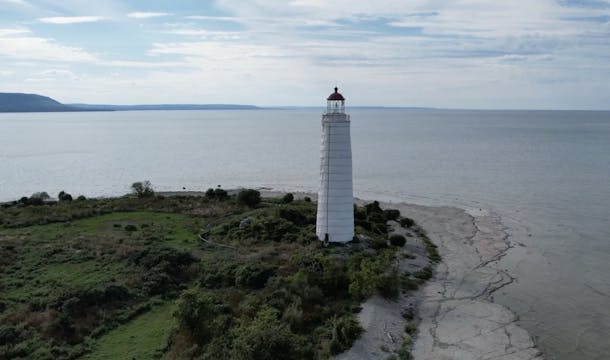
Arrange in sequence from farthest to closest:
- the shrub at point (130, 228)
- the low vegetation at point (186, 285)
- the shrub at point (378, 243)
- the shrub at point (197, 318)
Answer: the shrub at point (130, 228) → the shrub at point (378, 243) → the shrub at point (197, 318) → the low vegetation at point (186, 285)

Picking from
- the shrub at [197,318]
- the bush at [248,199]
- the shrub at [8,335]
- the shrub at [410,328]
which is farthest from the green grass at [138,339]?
the bush at [248,199]

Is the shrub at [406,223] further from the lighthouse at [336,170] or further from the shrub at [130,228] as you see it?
the shrub at [130,228]

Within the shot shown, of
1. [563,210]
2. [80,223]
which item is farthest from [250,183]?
[563,210]

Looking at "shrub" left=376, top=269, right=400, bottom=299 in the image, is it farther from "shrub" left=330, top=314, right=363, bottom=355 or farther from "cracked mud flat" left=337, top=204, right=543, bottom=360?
"shrub" left=330, top=314, right=363, bottom=355

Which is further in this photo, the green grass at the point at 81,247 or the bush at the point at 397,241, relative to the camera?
the bush at the point at 397,241

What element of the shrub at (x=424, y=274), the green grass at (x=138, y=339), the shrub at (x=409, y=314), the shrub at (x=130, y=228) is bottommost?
the shrub at (x=409, y=314)

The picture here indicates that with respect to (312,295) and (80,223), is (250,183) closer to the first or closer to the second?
(80,223)
